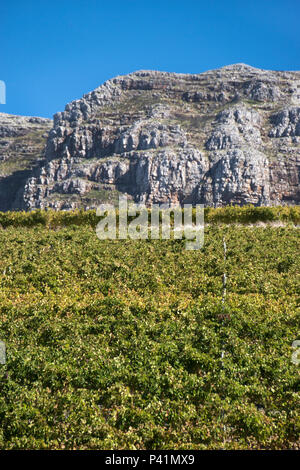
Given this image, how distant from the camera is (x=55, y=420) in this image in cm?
809

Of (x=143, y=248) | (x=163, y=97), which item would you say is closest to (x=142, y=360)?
(x=143, y=248)

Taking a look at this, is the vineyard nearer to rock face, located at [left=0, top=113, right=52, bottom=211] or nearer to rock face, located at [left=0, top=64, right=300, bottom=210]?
rock face, located at [left=0, top=64, right=300, bottom=210]

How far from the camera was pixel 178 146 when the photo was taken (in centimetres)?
14338

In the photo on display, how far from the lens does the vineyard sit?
7863 mm

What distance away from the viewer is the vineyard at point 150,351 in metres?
7.86

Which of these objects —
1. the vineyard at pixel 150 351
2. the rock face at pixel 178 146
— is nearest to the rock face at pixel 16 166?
the rock face at pixel 178 146

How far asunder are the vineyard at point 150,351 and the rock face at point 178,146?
11426cm

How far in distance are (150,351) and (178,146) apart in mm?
140088

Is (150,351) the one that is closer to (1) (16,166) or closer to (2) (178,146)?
(2) (178,146)

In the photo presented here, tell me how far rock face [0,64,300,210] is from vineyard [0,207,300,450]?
114 meters

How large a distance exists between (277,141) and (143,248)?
13854cm

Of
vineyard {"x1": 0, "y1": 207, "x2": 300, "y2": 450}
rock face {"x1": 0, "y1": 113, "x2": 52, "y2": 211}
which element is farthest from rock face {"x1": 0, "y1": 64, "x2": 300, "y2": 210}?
vineyard {"x1": 0, "y1": 207, "x2": 300, "y2": 450}

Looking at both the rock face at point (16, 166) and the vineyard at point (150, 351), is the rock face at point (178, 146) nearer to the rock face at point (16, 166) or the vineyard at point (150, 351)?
the rock face at point (16, 166)

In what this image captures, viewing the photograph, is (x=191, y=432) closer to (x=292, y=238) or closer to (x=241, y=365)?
(x=241, y=365)
